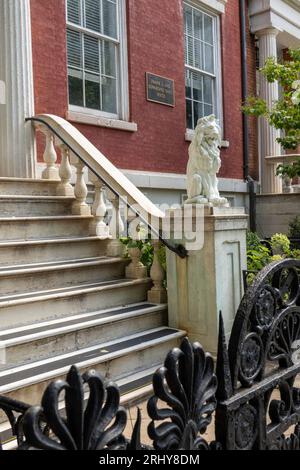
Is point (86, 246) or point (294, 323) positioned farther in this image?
point (86, 246)

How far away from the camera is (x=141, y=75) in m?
8.73

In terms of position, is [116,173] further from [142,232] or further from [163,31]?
[163,31]

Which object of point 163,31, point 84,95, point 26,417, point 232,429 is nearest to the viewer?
point 26,417

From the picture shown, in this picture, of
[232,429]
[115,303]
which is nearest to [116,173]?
[115,303]

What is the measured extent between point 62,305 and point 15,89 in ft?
11.0

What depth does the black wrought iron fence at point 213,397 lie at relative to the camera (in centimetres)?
113

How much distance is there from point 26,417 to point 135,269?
13.8 ft

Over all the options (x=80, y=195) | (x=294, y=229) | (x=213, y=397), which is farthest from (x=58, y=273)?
(x=294, y=229)

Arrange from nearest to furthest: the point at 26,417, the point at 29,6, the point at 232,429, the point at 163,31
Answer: the point at 26,417 < the point at 232,429 < the point at 29,6 < the point at 163,31

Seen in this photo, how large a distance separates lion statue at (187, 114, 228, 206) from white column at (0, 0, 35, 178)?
2634 millimetres

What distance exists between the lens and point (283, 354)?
1855mm

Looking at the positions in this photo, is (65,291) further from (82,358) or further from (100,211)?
(100,211)

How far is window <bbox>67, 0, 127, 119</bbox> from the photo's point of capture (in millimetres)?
7809

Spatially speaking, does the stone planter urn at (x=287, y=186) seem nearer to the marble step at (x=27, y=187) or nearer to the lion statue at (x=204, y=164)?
the marble step at (x=27, y=187)
